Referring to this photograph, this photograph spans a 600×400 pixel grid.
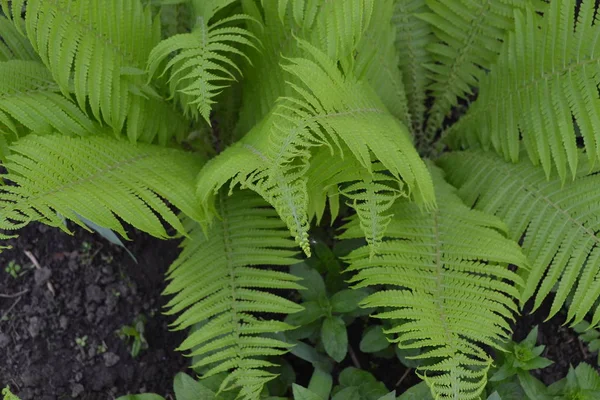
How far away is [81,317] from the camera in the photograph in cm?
212

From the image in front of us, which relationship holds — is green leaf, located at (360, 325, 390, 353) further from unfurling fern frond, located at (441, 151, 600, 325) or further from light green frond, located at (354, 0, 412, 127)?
light green frond, located at (354, 0, 412, 127)

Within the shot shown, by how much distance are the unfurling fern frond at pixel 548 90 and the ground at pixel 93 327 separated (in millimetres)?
701

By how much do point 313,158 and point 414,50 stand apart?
73 centimetres

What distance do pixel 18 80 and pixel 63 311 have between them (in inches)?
34.5

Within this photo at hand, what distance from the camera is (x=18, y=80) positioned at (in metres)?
1.68

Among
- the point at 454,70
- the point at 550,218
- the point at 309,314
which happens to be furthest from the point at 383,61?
the point at 309,314

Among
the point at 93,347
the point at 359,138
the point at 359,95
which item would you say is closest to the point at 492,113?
the point at 359,95

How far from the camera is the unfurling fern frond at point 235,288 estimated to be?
5.18 feet

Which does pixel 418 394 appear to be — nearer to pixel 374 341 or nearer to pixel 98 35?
pixel 374 341

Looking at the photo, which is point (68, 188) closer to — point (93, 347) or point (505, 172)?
point (93, 347)

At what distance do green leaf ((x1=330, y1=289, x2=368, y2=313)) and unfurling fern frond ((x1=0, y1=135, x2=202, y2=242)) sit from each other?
0.51 meters

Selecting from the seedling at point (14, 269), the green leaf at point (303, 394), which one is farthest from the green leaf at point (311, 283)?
the seedling at point (14, 269)

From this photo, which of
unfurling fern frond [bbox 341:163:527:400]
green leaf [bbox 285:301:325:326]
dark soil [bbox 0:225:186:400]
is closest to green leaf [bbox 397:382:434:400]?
unfurling fern frond [bbox 341:163:527:400]

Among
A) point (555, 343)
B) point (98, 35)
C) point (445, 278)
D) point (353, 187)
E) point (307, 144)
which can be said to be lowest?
point (555, 343)
